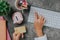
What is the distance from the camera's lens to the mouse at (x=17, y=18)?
33.2 inches

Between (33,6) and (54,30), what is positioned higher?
(33,6)

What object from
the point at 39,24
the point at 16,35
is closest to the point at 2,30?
the point at 16,35

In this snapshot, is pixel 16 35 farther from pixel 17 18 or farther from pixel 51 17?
pixel 51 17

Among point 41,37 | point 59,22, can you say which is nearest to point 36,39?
point 41,37

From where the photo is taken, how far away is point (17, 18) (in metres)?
0.85

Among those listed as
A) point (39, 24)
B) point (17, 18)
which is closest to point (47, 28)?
point (39, 24)

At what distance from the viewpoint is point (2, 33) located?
86 cm

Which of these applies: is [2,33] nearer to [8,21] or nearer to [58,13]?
[8,21]

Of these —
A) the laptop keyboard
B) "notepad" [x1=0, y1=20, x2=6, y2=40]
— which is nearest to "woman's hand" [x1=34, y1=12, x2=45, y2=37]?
the laptop keyboard

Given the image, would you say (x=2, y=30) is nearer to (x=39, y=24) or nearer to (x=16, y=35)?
(x=16, y=35)

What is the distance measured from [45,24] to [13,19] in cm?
15

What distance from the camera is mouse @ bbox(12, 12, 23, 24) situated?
33.2 inches

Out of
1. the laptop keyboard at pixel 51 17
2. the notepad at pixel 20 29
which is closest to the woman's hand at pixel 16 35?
the notepad at pixel 20 29

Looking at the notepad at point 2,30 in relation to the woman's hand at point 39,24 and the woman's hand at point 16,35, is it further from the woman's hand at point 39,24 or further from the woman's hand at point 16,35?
the woman's hand at point 39,24
